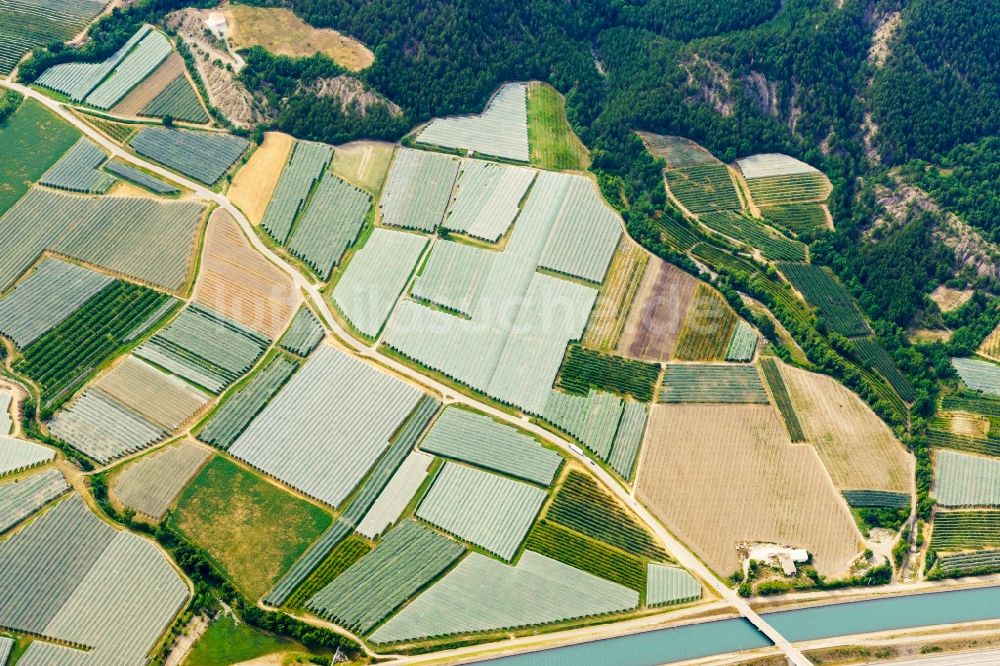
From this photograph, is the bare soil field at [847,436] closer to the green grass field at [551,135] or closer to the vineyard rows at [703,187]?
the vineyard rows at [703,187]

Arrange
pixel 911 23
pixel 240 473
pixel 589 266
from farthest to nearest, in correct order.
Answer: pixel 911 23, pixel 589 266, pixel 240 473

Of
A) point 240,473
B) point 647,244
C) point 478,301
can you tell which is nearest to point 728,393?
point 647,244

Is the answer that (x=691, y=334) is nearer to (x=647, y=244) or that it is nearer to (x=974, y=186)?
(x=647, y=244)

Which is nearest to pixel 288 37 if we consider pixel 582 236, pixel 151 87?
pixel 151 87

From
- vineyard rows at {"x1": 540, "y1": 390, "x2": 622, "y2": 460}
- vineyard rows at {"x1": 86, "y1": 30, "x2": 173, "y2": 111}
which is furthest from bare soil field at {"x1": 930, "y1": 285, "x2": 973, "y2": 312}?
vineyard rows at {"x1": 86, "y1": 30, "x2": 173, "y2": 111}

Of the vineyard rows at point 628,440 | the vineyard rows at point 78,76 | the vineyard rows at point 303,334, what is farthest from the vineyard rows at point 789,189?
the vineyard rows at point 78,76

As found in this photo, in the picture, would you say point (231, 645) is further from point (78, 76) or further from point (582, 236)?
point (78, 76)

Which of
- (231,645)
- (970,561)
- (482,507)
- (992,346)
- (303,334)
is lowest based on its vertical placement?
(970,561)
